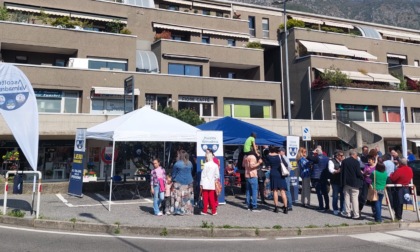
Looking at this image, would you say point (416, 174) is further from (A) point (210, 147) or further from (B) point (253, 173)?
(A) point (210, 147)

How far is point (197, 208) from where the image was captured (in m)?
12.0

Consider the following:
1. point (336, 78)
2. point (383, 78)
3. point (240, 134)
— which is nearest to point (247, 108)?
point (336, 78)

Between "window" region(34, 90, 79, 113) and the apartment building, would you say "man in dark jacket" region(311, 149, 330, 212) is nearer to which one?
the apartment building

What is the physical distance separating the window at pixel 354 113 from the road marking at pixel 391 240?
25.6 meters

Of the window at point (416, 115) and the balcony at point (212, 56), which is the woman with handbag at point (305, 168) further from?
the window at point (416, 115)

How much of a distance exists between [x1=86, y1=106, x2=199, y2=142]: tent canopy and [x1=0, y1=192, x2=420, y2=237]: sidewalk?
2.22 m

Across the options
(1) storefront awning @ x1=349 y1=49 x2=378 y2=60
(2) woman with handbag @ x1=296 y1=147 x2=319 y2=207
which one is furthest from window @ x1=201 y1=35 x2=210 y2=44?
(2) woman with handbag @ x1=296 y1=147 x2=319 y2=207

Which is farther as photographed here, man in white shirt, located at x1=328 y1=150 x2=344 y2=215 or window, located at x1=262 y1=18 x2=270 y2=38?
window, located at x1=262 y1=18 x2=270 y2=38

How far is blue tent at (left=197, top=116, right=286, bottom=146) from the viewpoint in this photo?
1384 centimetres

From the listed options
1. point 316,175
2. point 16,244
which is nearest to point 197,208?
point 316,175

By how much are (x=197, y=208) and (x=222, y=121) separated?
4.17 m

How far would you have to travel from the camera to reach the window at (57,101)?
25.7 metres

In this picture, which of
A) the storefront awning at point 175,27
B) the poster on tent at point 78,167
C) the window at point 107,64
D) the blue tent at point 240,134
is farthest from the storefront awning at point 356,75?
the poster on tent at point 78,167

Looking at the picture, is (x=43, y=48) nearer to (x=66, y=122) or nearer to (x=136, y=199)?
(x=66, y=122)
